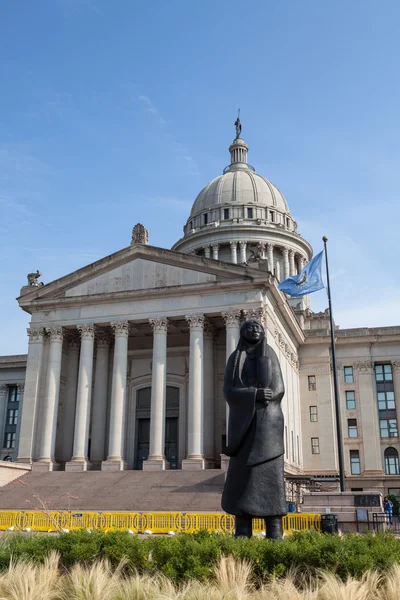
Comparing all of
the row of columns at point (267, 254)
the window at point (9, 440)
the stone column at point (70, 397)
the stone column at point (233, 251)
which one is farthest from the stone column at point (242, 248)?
the window at point (9, 440)

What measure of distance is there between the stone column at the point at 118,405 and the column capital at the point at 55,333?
4.39 meters

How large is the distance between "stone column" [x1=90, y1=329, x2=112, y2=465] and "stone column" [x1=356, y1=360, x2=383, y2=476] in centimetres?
2465

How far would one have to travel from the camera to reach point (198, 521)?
2544cm

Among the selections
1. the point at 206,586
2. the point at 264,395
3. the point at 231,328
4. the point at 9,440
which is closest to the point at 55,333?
the point at 231,328

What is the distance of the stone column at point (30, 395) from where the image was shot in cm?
4572

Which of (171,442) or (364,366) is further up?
(364,366)

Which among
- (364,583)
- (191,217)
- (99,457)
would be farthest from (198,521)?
(191,217)

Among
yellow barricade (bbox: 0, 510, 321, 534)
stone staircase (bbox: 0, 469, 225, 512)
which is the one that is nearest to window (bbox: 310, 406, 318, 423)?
stone staircase (bbox: 0, 469, 225, 512)

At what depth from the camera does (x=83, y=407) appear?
45.5 meters

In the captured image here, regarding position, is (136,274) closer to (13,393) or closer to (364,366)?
(364,366)

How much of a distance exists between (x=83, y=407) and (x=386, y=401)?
97.0 feet

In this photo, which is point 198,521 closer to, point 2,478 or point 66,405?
point 2,478

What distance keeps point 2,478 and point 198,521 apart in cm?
2043

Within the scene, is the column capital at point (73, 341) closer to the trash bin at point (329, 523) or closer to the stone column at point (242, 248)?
the stone column at point (242, 248)
